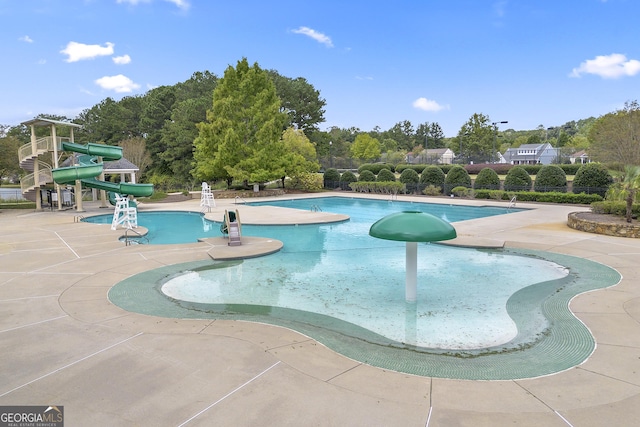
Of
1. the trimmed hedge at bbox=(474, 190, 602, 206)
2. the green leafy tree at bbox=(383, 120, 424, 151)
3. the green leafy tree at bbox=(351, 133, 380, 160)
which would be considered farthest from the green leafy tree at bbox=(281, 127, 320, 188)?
the green leafy tree at bbox=(383, 120, 424, 151)

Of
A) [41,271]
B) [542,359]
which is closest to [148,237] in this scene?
[41,271]

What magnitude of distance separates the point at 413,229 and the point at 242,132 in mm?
27803

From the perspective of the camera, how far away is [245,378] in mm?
4348

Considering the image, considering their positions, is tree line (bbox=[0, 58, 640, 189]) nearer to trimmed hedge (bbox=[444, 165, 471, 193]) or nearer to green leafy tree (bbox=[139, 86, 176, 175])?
green leafy tree (bbox=[139, 86, 176, 175])

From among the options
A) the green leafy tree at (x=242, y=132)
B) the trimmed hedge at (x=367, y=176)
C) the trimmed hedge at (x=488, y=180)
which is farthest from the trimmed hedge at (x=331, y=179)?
the trimmed hedge at (x=488, y=180)

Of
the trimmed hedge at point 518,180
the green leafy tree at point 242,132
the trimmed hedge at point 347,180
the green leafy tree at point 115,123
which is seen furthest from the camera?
the green leafy tree at point 115,123

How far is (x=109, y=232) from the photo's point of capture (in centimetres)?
1521

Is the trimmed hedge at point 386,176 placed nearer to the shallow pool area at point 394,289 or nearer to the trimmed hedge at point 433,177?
the trimmed hedge at point 433,177

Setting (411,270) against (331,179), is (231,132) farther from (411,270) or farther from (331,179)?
(411,270)

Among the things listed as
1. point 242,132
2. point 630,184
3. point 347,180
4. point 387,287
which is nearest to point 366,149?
point 347,180

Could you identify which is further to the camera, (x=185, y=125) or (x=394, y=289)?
(x=185, y=125)

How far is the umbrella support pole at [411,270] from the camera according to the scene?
24.9 feet

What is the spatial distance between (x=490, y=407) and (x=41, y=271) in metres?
9.92

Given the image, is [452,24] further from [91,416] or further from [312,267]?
[91,416]
